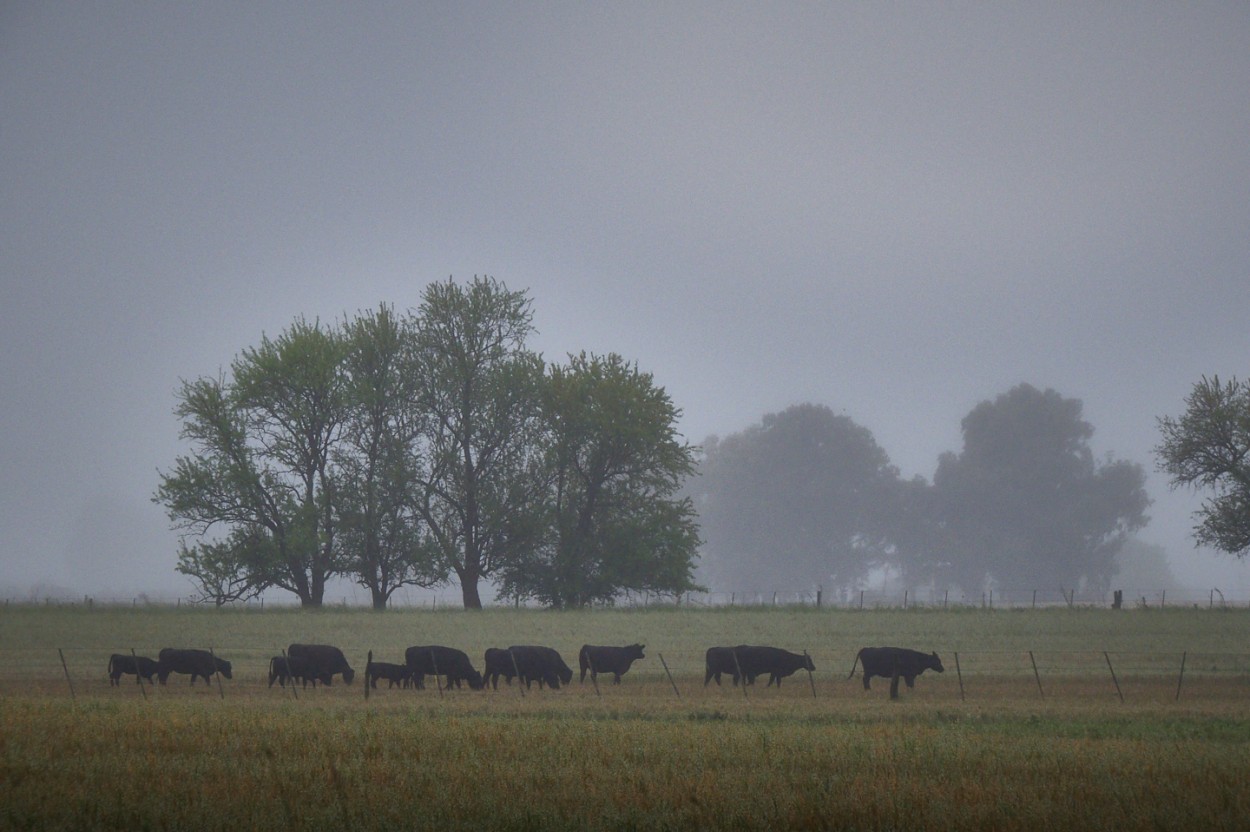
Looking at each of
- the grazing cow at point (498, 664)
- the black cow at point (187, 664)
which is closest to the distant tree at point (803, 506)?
the grazing cow at point (498, 664)

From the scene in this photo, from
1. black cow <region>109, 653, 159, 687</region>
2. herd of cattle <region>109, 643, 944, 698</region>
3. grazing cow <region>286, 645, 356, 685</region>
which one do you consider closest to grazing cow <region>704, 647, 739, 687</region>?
herd of cattle <region>109, 643, 944, 698</region>

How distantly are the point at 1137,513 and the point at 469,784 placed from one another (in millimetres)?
101174

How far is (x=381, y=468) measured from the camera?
5853 centimetres

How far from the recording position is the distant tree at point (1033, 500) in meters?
98.9

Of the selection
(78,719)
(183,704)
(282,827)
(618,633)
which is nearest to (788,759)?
(282,827)

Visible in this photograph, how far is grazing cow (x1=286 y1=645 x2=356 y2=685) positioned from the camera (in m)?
31.7

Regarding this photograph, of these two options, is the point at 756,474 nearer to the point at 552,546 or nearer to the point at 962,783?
the point at 552,546

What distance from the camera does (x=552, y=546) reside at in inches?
2341

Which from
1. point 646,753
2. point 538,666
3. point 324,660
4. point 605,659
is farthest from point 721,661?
point 646,753

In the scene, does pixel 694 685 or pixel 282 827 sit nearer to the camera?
pixel 282 827

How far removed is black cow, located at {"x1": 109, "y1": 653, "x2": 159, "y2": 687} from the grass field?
2.48ft

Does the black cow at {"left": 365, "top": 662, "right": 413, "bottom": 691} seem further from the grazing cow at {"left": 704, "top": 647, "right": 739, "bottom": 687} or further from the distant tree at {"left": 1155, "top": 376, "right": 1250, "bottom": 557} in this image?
the distant tree at {"left": 1155, "top": 376, "right": 1250, "bottom": 557}

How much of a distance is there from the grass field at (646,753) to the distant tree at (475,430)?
24487 mm

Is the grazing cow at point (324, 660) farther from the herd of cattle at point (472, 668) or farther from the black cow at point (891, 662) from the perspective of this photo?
the black cow at point (891, 662)
